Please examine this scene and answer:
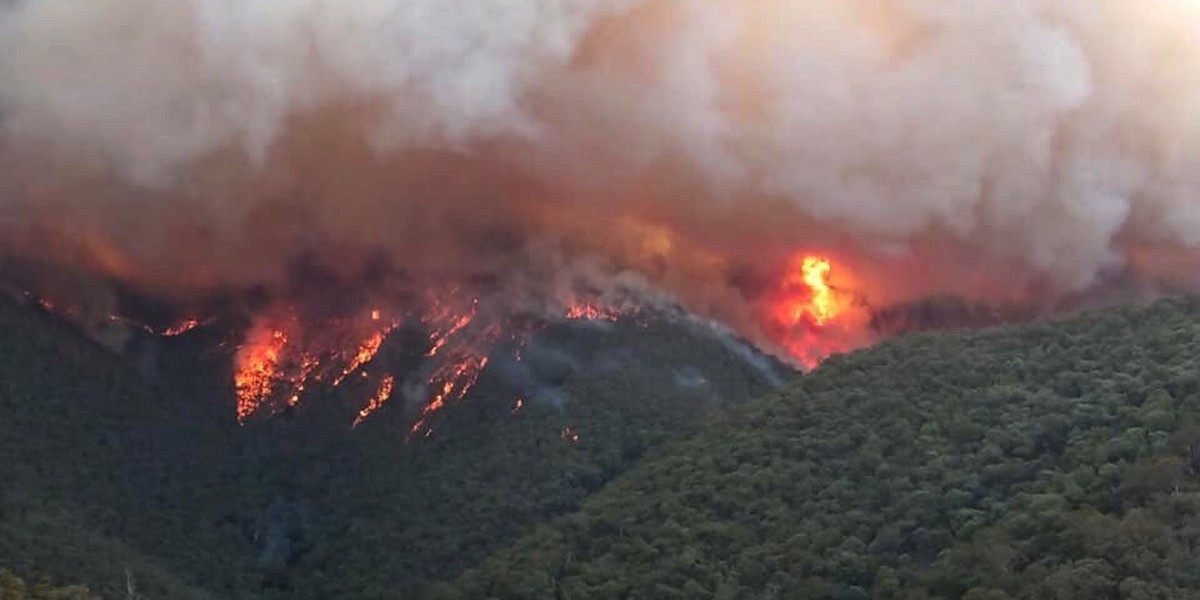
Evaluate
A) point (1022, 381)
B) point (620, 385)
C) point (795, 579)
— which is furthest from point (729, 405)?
point (795, 579)

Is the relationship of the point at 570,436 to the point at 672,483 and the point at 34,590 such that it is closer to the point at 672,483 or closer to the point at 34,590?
the point at 672,483

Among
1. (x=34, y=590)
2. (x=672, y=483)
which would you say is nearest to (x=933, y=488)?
(x=672, y=483)

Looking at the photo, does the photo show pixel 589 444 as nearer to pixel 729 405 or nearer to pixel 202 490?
pixel 729 405

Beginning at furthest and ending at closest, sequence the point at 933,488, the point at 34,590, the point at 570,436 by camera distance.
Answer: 1. the point at 570,436
2. the point at 933,488
3. the point at 34,590

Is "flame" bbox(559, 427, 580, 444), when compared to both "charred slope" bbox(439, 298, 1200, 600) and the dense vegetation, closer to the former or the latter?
"charred slope" bbox(439, 298, 1200, 600)

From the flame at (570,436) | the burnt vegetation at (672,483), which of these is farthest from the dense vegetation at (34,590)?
the flame at (570,436)

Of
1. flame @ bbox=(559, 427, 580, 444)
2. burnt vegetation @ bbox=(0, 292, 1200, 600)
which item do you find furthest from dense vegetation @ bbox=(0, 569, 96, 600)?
flame @ bbox=(559, 427, 580, 444)
